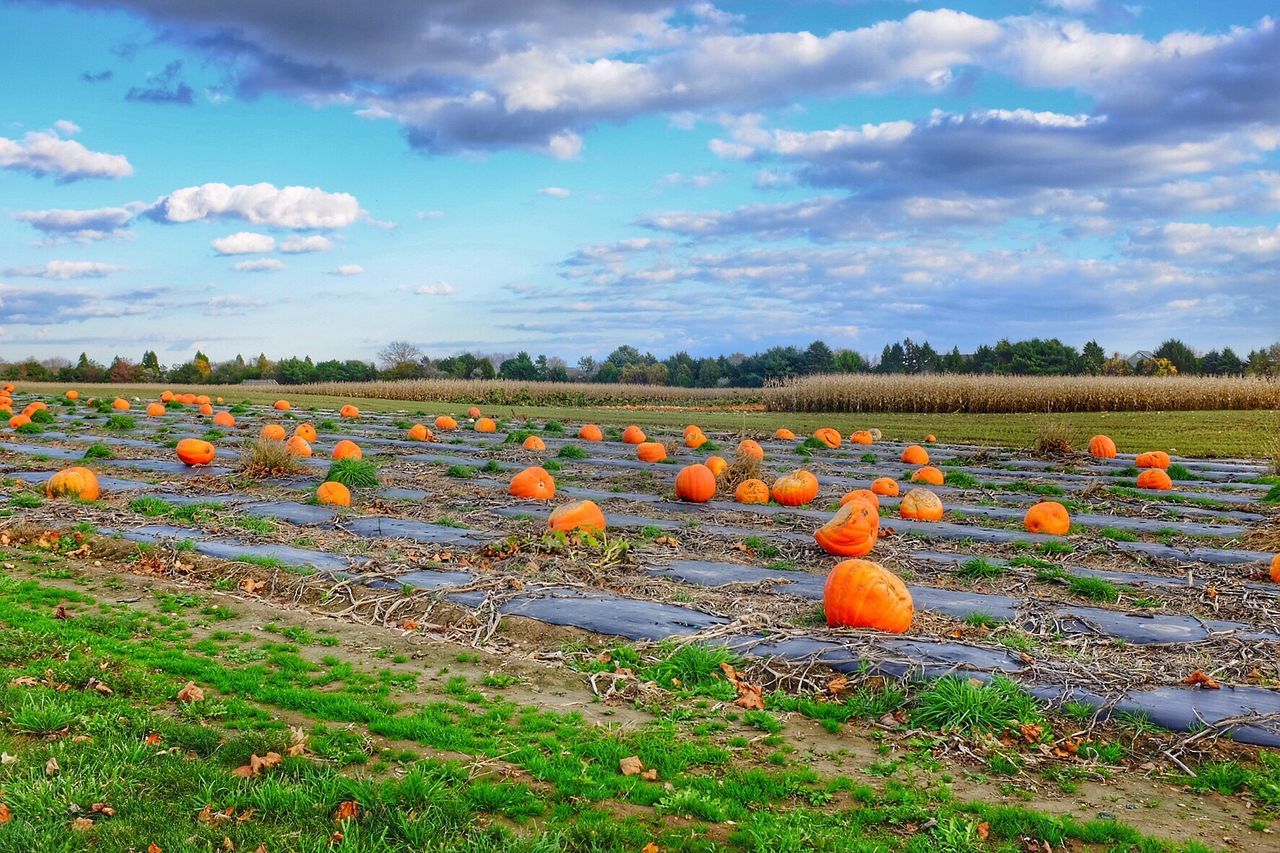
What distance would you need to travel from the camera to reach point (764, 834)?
12.3 feet

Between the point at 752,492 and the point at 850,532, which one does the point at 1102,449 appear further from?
the point at 850,532

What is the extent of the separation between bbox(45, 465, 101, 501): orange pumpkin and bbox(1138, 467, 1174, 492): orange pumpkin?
50.1 ft

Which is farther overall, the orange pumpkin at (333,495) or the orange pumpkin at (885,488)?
the orange pumpkin at (885,488)

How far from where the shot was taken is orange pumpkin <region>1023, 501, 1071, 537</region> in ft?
33.3

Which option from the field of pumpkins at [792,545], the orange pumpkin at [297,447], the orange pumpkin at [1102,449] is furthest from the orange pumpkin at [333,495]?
the orange pumpkin at [1102,449]

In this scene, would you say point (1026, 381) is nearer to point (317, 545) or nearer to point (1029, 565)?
point (1029, 565)

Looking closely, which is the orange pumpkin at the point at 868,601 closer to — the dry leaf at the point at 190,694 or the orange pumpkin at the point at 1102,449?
the dry leaf at the point at 190,694

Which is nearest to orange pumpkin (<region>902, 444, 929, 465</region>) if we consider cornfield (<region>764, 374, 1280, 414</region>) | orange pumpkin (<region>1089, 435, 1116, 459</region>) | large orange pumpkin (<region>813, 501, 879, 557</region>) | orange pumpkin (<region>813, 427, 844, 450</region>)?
orange pumpkin (<region>813, 427, 844, 450</region>)

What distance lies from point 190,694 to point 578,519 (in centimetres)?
420

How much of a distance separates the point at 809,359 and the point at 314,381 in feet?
122

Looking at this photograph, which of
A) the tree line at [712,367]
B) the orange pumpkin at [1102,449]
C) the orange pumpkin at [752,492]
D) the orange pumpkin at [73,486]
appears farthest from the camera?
the tree line at [712,367]

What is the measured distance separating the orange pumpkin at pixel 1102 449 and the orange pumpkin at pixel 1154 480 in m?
3.97

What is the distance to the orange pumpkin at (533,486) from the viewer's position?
12.0 metres

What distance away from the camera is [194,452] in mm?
14195
